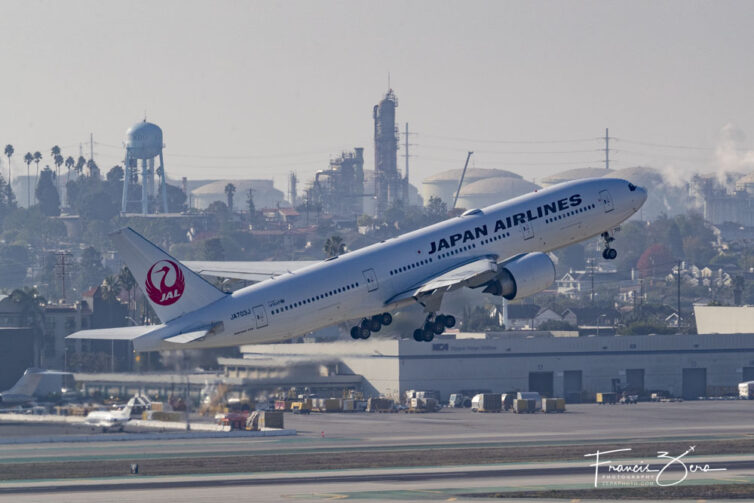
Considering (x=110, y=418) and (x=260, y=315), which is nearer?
(x=260, y=315)

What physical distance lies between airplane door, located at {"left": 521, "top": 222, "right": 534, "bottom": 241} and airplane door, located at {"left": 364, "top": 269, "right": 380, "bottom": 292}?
10864 millimetres

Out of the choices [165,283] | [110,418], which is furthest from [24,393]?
[165,283]

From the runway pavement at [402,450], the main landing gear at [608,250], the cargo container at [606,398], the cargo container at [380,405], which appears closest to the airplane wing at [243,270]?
the runway pavement at [402,450]

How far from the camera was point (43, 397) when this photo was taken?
113688 millimetres

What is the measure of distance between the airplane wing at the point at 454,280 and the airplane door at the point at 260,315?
910 cm

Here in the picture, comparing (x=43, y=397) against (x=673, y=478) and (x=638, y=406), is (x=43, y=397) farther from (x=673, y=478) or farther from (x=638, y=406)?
(x=638, y=406)

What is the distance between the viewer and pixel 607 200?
95.2m

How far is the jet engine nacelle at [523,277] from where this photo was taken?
293 feet

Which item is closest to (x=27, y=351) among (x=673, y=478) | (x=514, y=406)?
(x=514, y=406)

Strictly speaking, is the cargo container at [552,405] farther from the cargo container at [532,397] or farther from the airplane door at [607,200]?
the airplane door at [607,200]

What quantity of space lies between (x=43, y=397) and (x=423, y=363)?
202ft

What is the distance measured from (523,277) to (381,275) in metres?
9.35

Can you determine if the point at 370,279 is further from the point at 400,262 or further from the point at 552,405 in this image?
the point at 552,405

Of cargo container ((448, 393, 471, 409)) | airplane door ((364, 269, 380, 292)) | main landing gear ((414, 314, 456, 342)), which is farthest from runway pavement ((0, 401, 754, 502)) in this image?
airplane door ((364, 269, 380, 292))
